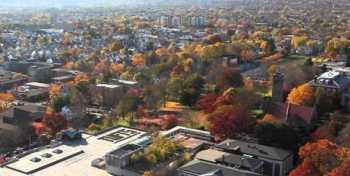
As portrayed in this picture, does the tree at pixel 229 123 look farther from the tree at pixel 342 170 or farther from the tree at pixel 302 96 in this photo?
the tree at pixel 342 170

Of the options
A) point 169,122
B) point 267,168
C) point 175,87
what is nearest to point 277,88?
point 175,87

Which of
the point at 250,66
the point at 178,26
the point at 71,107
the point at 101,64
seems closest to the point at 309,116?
the point at 71,107

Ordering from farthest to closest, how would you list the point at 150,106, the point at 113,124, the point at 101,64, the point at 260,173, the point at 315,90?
the point at 101,64 < the point at 150,106 < the point at 315,90 < the point at 113,124 < the point at 260,173

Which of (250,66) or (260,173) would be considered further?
(250,66)

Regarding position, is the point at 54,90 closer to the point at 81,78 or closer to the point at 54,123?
the point at 81,78

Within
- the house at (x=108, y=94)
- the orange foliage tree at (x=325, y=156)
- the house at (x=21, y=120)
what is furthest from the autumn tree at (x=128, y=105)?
the orange foliage tree at (x=325, y=156)

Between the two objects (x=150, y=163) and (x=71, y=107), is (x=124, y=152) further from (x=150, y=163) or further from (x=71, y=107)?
(x=71, y=107)
